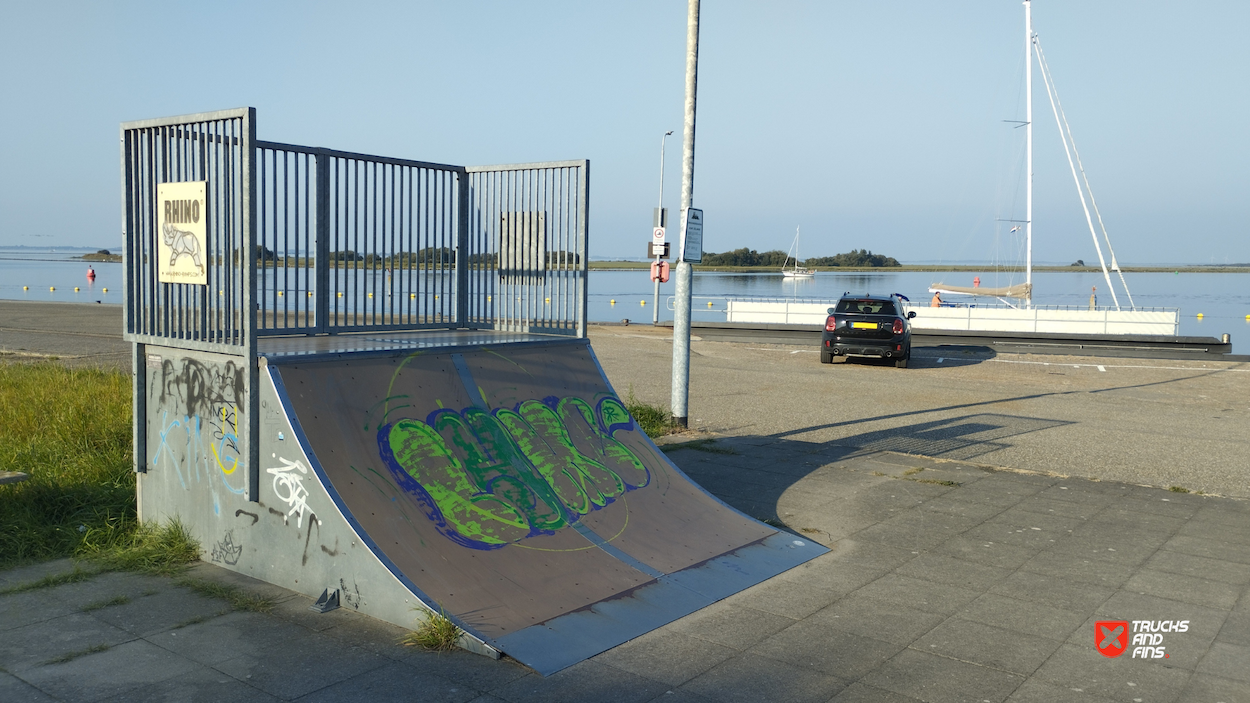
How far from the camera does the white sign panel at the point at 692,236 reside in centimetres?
1092

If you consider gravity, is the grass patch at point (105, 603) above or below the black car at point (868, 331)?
below

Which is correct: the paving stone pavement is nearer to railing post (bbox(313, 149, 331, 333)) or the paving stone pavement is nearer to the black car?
railing post (bbox(313, 149, 331, 333))

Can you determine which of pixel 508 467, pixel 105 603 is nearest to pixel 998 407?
pixel 508 467

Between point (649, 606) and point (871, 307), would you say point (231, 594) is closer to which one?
point (649, 606)

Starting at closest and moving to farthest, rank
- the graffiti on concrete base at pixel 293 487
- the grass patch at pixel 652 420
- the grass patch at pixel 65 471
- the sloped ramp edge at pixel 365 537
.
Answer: the sloped ramp edge at pixel 365 537
the graffiti on concrete base at pixel 293 487
the grass patch at pixel 65 471
the grass patch at pixel 652 420

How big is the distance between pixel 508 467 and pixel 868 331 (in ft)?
52.1

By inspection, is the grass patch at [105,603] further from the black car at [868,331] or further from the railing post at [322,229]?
the black car at [868,331]

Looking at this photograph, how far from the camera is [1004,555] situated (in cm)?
620

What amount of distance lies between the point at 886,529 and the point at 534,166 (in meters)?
4.07

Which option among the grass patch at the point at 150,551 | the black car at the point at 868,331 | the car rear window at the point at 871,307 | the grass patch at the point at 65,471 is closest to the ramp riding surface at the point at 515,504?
the grass patch at the point at 150,551

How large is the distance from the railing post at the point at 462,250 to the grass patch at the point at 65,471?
2889mm

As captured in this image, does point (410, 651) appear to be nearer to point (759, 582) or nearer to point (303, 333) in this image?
point (759, 582)

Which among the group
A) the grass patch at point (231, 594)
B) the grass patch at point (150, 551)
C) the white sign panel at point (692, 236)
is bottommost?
the grass patch at point (231, 594)

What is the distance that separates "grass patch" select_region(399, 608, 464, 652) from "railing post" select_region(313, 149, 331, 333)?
3.08 meters
